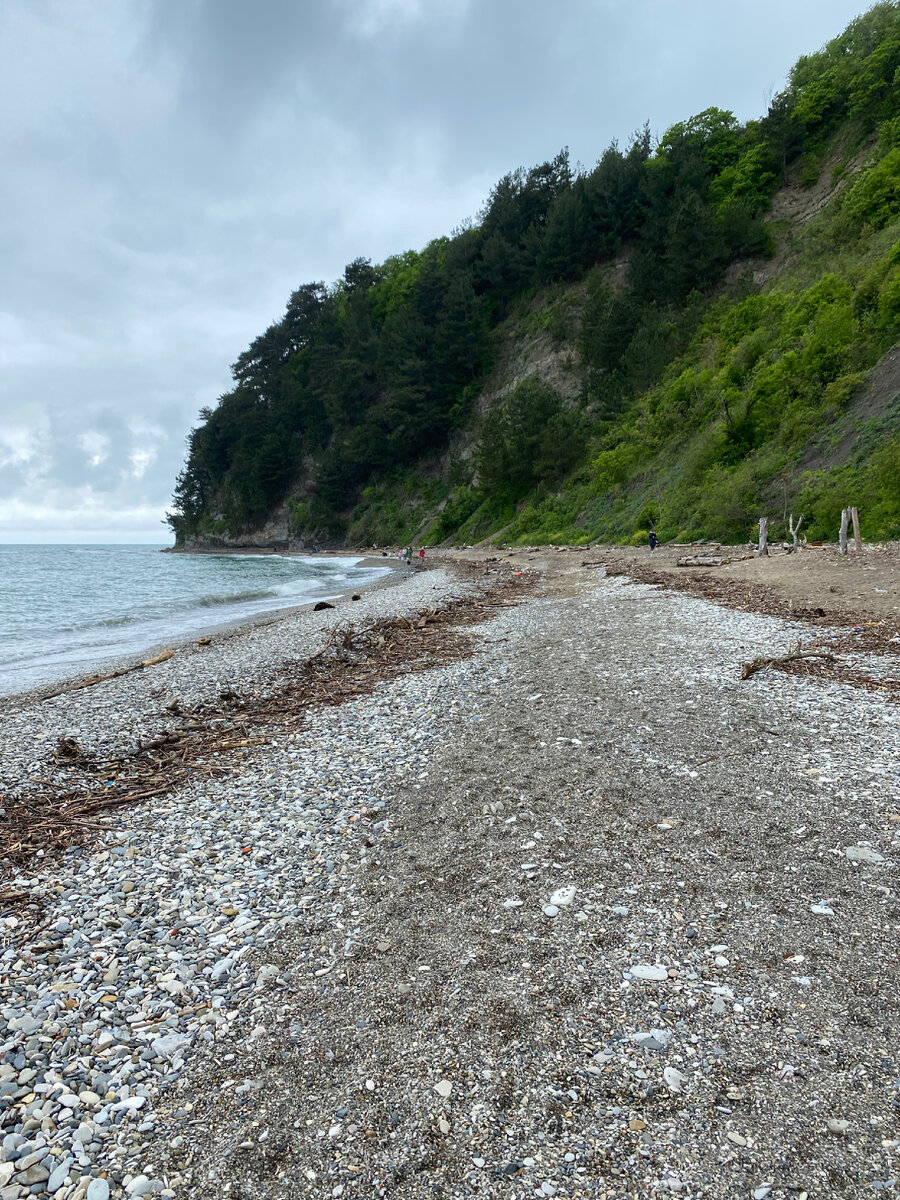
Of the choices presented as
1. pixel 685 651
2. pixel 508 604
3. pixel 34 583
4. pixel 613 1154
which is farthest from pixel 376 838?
pixel 34 583

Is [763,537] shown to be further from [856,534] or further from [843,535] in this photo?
[856,534]

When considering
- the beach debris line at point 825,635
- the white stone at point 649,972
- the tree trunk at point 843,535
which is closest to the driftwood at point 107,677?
the white stone at point 649,972

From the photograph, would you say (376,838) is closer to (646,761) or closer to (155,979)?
(155,979)

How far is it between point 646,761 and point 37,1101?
5356mm

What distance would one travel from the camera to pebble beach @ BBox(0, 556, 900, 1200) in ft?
8.36

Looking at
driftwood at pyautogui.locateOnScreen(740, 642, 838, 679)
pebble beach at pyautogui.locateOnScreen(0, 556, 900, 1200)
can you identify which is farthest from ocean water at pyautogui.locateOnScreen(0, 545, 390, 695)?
driftwood at pyautogui.locateOnScreen(740, 642, 838, 679)

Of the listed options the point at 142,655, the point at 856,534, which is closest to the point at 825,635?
the point at 856,534

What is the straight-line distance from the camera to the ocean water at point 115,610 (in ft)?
52.8

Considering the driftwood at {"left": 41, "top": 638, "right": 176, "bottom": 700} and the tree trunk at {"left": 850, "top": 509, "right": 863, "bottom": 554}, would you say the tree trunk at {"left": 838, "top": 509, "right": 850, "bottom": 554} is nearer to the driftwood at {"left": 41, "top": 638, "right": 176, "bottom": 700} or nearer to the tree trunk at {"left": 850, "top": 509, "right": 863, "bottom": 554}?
the tree trunk at {"left": 850, "top": 509, "right": 863, "bottom": 554}

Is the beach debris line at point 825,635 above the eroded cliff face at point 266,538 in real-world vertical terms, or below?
below

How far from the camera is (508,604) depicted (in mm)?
18922

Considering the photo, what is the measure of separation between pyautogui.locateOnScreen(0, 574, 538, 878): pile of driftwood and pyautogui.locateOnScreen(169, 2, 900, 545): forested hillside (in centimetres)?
1813

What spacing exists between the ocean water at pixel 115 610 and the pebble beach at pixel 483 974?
9700 mm

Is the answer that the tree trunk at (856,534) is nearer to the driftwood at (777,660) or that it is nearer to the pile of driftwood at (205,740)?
the driftwood at (777,660)
